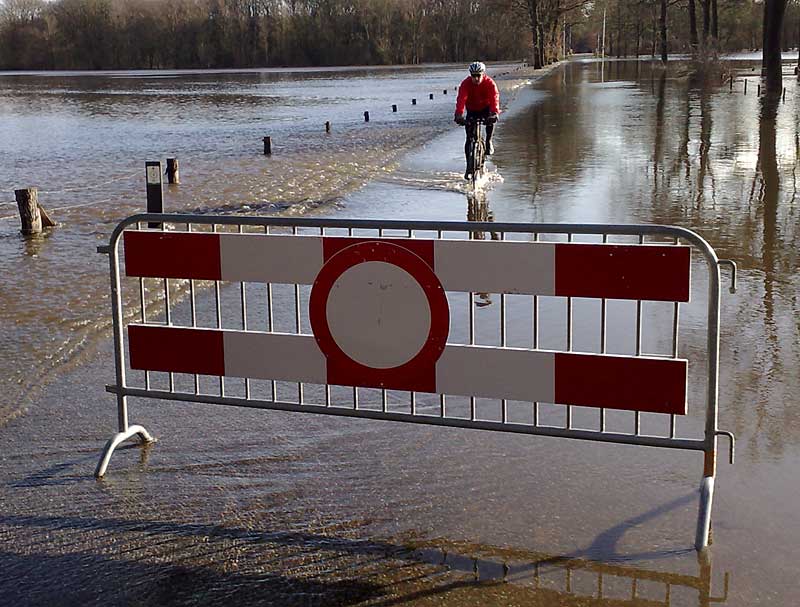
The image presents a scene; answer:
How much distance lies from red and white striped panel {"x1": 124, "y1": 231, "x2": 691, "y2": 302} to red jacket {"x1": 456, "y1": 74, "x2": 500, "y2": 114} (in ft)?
37.3

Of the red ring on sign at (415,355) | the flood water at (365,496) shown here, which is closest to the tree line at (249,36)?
the flood water at (365,496)

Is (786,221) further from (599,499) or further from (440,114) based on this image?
(440,114)

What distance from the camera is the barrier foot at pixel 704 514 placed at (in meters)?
Result: 4.25

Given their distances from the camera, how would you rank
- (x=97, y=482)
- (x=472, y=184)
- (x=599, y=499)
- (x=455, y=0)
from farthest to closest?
(x=455, y=0) < (x=472, y=184) < (x=97, y=482) < (x=599, y=499)

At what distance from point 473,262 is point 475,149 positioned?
12.1m

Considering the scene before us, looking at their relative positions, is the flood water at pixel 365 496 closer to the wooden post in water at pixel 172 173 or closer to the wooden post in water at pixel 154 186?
the wooden post in water at pixel 154 186

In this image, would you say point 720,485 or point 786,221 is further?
point 786,221

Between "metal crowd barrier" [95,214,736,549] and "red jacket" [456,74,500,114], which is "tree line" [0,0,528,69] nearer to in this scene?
"red jacket" [456,74,500,114]

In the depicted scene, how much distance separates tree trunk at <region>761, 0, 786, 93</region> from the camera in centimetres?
3878

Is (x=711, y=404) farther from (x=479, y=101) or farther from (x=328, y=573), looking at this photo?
(x=479, y=101)

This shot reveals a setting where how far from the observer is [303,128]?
34.5 metres

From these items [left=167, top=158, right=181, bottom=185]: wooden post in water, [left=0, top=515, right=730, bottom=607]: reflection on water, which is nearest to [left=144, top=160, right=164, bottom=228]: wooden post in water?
[left=167, top=158, right=181, bottom=185]: wooden post in water

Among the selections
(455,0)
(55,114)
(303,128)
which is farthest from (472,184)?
(455,0)

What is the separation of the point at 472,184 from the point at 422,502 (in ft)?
39.7
